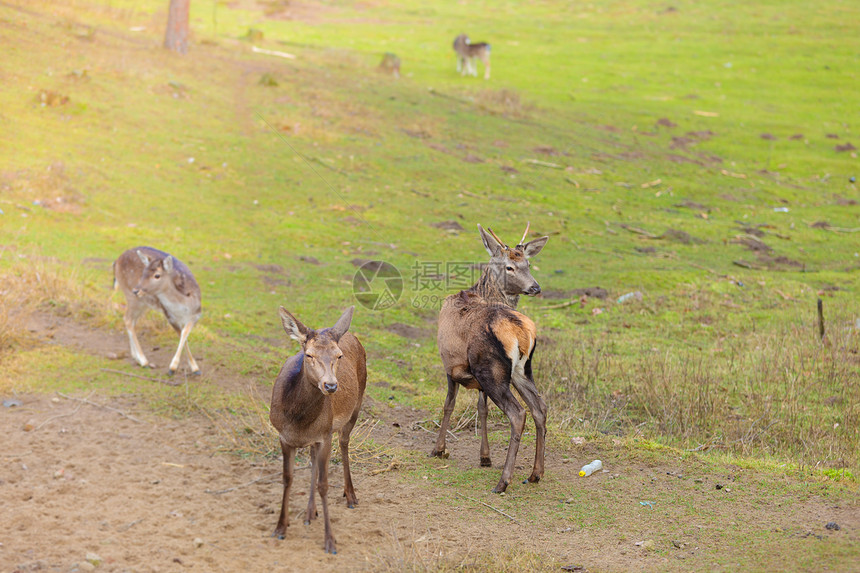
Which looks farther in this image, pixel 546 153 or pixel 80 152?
pixel 546 153

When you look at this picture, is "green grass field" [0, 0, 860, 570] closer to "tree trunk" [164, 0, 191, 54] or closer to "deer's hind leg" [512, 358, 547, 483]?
"tree trunk" [164, 0, 191, 54]

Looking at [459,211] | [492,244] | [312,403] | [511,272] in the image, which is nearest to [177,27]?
[459,211]

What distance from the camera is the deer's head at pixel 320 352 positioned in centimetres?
591

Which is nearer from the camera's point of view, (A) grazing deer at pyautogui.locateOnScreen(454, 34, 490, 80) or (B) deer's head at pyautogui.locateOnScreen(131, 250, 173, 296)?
(B) deer's head at pyautogui.locateOnScreen(131, 250, 173, 296)

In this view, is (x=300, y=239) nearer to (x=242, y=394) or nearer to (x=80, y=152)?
(x=80, y=152)

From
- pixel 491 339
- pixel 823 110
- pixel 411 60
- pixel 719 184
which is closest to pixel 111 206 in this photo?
pixel 491 339

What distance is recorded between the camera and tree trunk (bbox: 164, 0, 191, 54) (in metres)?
25.6

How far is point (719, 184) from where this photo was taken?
22.9m

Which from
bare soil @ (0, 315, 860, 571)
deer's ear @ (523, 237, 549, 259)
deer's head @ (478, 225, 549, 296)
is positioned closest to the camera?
bare soil @ (0, 315, 860, 571)

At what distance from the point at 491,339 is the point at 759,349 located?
591 centimetres

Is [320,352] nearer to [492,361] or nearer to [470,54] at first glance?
[492,361]

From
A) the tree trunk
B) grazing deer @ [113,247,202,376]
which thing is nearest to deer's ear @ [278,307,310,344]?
grazing deer @ [113,247,202,376]

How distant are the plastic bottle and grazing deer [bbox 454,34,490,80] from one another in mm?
27749

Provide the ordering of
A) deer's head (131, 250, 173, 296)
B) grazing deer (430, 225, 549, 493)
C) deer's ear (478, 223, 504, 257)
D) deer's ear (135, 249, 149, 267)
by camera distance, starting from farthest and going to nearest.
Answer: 1. deer's ear (135, 249, 149, 267)
2. deer's head (131, 250, 173, 296)
3. deer's ear (478, 223, 504, 257)
4. grazing deer (430, 225, 549, 493)
